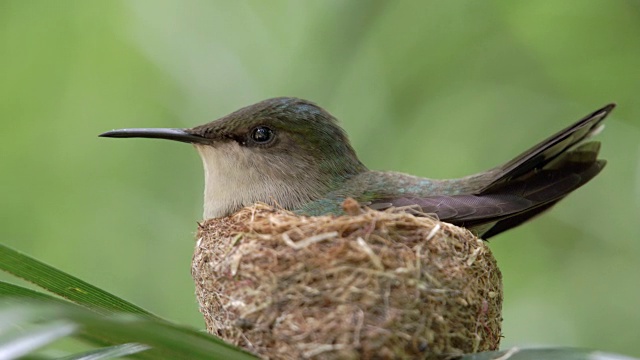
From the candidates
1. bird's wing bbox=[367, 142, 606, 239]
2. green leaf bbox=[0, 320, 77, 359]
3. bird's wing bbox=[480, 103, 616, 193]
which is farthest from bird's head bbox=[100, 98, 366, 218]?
green leaf bbox=[0, 320, 77, 359]

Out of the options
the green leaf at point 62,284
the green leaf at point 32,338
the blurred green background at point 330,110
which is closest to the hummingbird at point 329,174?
the green leaf at point 62,284

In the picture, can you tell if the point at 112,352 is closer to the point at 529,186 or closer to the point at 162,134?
the point at 162,134

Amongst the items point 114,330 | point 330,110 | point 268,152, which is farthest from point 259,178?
point 330,110

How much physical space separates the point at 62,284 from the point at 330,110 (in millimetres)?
5524

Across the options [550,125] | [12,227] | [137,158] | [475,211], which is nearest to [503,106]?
[550,125]

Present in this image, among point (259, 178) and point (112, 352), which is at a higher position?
point (259, 178)

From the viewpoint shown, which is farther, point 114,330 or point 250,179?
point 250,179

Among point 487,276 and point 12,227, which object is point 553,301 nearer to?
point 487,276

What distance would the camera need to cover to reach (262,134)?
15.3 ft

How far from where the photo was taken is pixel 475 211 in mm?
4129

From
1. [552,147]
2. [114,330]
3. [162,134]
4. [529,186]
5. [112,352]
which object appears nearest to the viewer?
[114,330]

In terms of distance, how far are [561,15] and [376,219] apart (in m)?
5.32

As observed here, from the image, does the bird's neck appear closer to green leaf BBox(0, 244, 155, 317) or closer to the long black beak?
the long black beak

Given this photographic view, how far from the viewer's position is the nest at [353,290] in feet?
9.24
